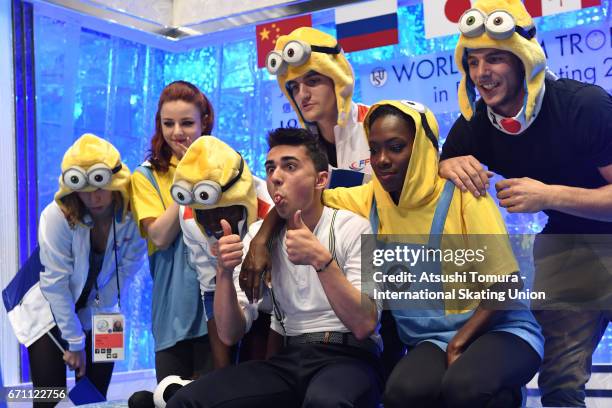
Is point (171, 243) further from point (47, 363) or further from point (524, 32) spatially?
point (524, 32)

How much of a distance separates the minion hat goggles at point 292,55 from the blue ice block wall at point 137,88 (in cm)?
190

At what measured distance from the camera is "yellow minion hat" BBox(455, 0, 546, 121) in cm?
227

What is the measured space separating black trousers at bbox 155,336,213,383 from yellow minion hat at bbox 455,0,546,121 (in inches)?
58.3

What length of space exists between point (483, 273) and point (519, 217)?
227cm

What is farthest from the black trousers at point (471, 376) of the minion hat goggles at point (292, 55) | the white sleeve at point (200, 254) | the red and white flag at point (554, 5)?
the red and white flag at point (554, 5)

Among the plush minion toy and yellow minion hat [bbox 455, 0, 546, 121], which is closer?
yellow minion hat [bbox 455, 0, 546, 121]

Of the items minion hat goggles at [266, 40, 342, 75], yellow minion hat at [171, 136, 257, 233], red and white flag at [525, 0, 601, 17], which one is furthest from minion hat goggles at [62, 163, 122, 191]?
red and white flag at [525, 0, 601, 17]

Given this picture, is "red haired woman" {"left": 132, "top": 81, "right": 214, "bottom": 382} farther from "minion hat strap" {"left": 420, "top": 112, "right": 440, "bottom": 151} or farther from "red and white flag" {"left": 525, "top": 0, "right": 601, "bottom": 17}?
"red and white flag" {"left": 525, "top": 0, "right": 601, "bottom": 17}

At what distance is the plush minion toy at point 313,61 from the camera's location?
9.17ft

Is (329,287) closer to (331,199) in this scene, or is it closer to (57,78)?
(331,199)

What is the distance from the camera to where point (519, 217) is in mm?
4301

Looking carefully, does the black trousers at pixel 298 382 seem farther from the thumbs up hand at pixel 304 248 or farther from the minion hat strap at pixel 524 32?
the minion hat strap at pixel 524 32

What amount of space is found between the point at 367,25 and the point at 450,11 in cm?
58

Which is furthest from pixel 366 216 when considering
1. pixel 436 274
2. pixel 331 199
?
pixel 436 274
